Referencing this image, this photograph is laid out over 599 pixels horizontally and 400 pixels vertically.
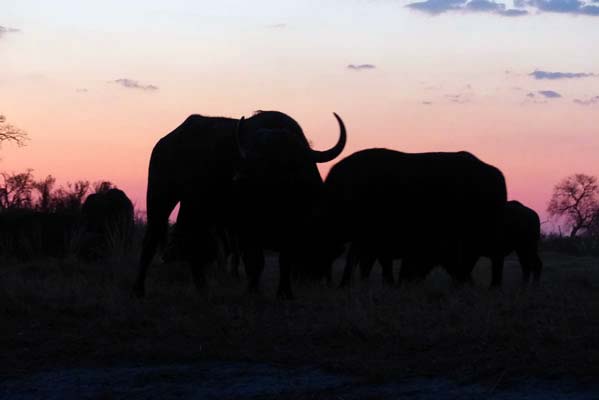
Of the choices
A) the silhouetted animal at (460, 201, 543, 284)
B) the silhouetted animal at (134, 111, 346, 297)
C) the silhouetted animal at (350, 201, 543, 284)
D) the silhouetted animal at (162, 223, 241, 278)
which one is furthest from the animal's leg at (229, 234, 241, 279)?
the silhouetted animal at (460, 201, 543, 284)

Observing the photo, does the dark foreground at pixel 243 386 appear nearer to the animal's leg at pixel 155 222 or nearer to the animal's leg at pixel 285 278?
the animal's leg at pixel 285 278

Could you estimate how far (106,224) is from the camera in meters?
17.7

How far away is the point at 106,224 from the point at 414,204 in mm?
7571

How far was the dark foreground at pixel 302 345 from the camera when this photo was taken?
5949 mm

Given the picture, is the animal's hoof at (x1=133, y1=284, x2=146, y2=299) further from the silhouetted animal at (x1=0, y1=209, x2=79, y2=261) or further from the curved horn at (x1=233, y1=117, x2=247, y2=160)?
the silhouetted animal at (x1=0, y1=209, x2=79, y2=261)

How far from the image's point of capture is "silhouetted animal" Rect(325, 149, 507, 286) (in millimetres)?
11836

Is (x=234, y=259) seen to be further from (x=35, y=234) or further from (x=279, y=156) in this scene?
(x=279, y=156)

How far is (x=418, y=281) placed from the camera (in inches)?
464

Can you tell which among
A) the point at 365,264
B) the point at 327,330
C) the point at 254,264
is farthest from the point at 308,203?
the point at 365,264

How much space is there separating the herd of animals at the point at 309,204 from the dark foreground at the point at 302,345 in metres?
0.96

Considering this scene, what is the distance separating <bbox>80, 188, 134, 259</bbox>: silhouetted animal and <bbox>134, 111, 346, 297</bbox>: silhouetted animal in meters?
5.11

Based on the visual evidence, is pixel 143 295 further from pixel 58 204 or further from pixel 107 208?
pixel 58 204

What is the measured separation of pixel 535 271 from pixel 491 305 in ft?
23.2

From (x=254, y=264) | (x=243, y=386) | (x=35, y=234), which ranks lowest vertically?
(x=243, y=386)
